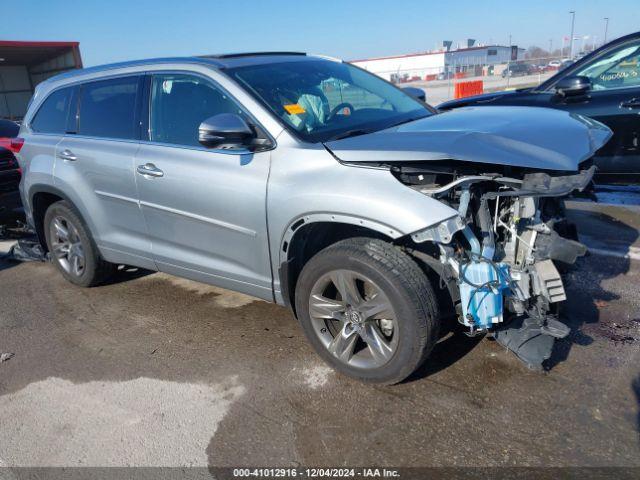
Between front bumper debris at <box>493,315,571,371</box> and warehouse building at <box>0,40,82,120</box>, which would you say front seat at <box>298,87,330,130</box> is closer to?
front bumper debris at <box>493,315,571,371</box>

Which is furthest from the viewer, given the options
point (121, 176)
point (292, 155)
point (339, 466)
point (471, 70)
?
point (471, 70)

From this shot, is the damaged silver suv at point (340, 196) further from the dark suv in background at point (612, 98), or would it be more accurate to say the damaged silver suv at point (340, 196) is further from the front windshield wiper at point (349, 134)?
the dark suv in background at point (612, 98)

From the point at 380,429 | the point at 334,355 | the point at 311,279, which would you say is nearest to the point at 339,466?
the point at 380,429

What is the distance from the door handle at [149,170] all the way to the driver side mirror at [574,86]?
4.34 meters

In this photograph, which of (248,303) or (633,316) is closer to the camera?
(633,316)

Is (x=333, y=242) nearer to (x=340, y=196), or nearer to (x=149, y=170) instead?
(x=340, y=196)

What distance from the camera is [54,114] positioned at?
15.2ft

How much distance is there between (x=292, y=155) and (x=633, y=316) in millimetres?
2543

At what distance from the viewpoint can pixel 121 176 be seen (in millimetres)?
3846

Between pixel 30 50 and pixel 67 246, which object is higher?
pixel 30 50

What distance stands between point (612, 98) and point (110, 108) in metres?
5.00

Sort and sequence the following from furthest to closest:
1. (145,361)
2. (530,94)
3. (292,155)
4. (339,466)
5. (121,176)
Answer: (530,94) < (121,176) < (145,361) < (292,155) < (339,466)

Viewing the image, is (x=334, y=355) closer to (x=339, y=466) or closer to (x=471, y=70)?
(x=339, y=466)

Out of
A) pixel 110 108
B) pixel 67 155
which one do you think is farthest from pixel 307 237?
pixel 67 155
